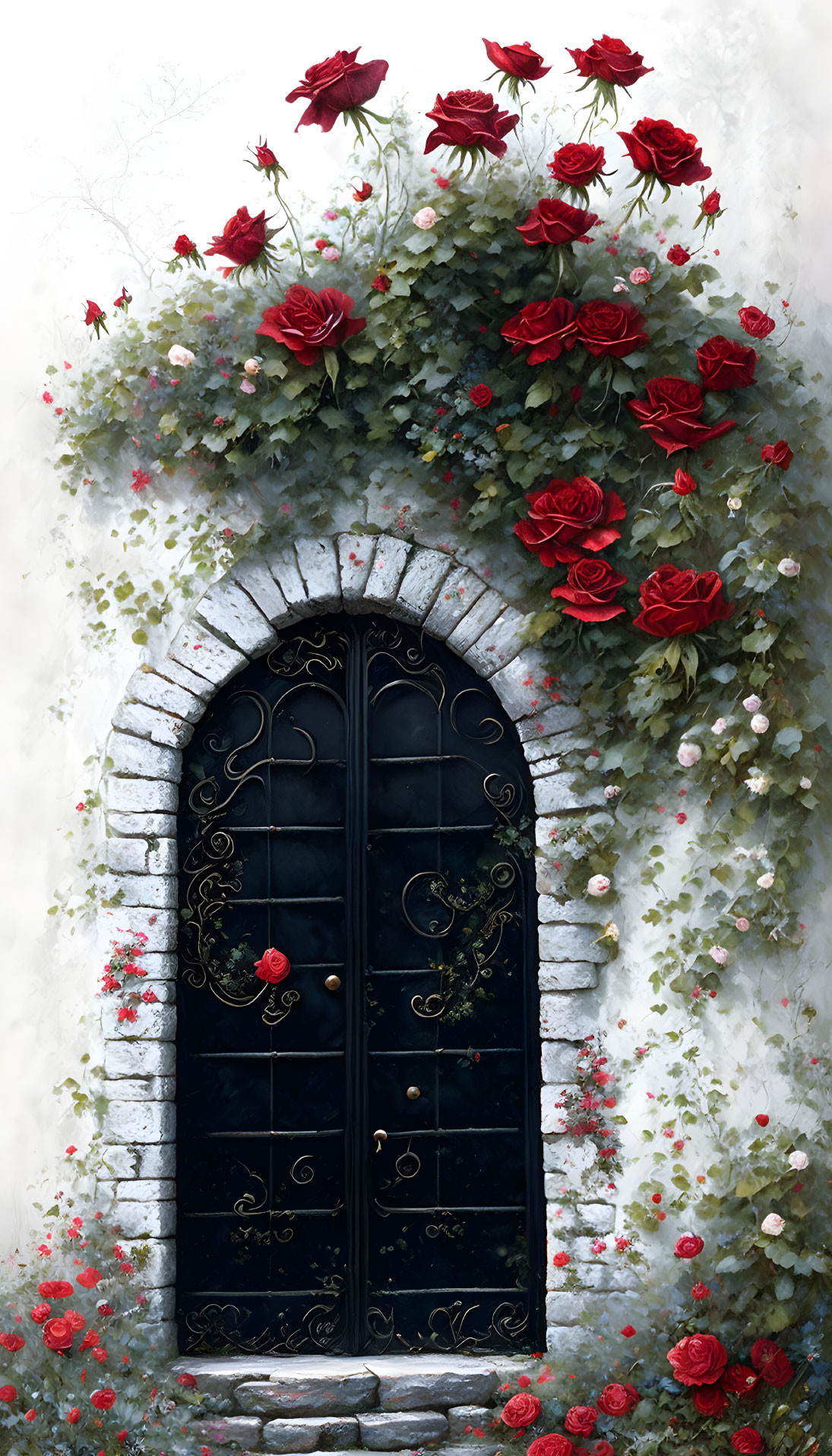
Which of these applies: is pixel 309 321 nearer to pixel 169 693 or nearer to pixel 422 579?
pixel 422 579

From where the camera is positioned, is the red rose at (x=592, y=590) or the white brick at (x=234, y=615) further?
the white brick at (x=234, y=615)

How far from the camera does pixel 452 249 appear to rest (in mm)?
3680

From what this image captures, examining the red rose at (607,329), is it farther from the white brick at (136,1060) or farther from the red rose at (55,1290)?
the red rose at (55,1290)

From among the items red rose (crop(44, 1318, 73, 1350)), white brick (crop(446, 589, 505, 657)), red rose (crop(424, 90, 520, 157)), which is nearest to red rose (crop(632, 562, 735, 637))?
white brick (crop(446, 589, 505, 657))

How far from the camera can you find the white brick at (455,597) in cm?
382

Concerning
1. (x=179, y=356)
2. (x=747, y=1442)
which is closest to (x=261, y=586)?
(x=179, y=356)

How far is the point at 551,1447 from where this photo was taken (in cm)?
335

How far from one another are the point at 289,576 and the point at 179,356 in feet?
2.65

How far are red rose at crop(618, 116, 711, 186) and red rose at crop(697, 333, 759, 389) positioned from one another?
556 millimetres

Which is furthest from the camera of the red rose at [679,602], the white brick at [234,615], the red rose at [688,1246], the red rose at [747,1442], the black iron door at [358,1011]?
the white brick at [234,615]

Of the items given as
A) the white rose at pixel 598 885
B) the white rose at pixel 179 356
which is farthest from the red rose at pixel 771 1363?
the white rose at pixel 179 356

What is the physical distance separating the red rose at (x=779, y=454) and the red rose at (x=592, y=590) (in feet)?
1.95

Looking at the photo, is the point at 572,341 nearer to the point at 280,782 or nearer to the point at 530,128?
the point at 530,128

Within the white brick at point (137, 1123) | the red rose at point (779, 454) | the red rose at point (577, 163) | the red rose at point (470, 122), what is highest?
the red rose at point (470, 122)
